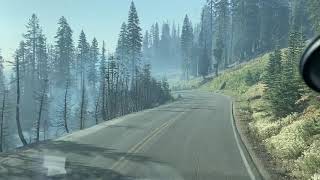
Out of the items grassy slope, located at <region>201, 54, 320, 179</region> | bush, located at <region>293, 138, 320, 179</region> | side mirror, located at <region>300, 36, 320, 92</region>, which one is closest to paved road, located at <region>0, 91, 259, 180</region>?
grassy slope, located at <region>201, 54, 320, 179</region>

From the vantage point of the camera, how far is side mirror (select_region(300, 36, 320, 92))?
4.42 meters

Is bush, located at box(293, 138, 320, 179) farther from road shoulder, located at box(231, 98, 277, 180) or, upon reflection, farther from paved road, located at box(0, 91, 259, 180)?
paved road, located at box(0, 91, 259, 180)

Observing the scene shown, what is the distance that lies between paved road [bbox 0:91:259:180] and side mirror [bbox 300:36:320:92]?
9661mm

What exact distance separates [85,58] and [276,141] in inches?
4251

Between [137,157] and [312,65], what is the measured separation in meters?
14.0

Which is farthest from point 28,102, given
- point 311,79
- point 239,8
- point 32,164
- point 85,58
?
A: point 311,79

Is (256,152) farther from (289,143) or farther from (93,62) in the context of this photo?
(93,62)

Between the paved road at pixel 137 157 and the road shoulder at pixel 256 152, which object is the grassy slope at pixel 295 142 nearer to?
the road shoulder at pixel 256 152

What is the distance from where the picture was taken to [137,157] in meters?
18.4

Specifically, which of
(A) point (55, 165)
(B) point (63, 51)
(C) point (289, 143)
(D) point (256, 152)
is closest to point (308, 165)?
(C) point (289, 143)

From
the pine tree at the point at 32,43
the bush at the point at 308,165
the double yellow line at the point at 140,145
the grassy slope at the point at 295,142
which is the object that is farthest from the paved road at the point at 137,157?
the pine tree at the point at 32,43

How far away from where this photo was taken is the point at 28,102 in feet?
312

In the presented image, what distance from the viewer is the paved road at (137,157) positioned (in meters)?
15.0

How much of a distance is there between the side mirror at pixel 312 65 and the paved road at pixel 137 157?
966cm
